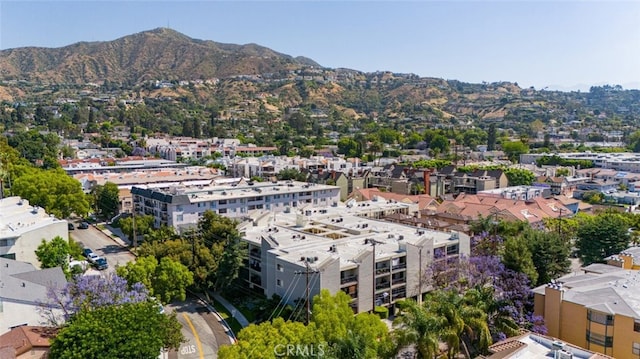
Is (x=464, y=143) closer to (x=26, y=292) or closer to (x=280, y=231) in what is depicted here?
(x=280, y=231)

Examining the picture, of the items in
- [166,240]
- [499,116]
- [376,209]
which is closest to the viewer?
[166,240]

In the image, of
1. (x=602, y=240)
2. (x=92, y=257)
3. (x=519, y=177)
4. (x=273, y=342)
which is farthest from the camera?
(x=519, y=177)

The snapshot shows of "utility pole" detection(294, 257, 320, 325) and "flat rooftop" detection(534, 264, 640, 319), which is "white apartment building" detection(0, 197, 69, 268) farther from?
"flat rooftop" detection(534, 264, 640, 319)

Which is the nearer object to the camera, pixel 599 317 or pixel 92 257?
pixel 599 317

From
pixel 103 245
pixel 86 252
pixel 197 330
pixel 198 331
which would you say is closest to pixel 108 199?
pixel 103 245

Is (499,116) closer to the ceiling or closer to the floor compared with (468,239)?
closer to the ceiling

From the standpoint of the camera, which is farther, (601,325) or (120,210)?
(120,210)

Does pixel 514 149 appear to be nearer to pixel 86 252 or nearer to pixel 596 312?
pixel 86 252

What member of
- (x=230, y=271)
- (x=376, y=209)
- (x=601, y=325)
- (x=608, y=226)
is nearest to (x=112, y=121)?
(x=376, y=209)
